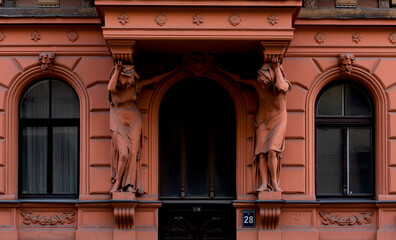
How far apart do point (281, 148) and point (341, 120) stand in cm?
153

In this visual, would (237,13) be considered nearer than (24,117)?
Yes

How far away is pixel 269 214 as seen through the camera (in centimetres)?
1345

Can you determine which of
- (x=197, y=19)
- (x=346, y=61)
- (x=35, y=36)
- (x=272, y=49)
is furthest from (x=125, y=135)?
(x=346, y=61)

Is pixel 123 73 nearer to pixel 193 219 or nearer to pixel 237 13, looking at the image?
pixel 237 13

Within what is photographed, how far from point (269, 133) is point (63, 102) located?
13.8ft

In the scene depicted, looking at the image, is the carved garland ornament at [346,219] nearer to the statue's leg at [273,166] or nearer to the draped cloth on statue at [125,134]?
the statue's leg at [273,166]

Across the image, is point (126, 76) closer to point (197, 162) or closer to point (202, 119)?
point (202, 119)

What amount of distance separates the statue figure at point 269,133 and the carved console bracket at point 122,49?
2442mm

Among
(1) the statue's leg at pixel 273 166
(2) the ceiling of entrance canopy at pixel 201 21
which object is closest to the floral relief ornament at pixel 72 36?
(2) the ceiling of entrance canopy at pixel 201 21

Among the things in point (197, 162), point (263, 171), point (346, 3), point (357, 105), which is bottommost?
point (263, 171)

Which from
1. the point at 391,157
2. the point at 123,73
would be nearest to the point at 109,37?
the point at 123,73

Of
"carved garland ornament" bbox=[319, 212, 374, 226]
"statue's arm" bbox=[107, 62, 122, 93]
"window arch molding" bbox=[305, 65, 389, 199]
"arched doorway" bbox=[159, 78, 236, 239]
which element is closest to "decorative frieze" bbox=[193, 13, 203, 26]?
"statue's arm" bbox=[107, 62, 122, 93]

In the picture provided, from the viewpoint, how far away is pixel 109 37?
12.7 meters

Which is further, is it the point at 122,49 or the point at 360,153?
the point at 360,153
